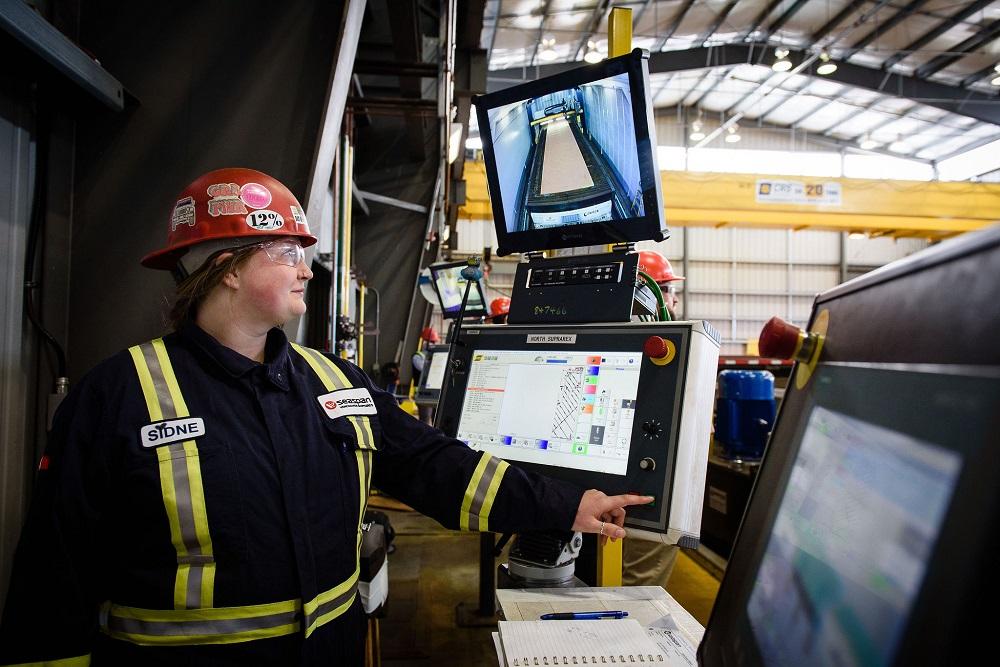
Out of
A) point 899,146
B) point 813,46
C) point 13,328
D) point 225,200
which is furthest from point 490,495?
point 899,146

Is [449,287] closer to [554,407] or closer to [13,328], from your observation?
[13,328]

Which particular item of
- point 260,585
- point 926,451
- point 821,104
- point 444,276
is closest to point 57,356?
point 260,585

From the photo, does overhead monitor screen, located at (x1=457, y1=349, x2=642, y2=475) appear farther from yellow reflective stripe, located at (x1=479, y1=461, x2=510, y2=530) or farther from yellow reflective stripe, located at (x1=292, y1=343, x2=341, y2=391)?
yellow reflective stripe, located at (x1=292, y1=343, x2=341, y2=391)

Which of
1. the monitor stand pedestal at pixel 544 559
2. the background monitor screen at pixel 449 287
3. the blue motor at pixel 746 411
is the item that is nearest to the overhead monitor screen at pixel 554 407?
the monitor stand pedestal at pixel 544 559

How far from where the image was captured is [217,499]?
1113 millimetres

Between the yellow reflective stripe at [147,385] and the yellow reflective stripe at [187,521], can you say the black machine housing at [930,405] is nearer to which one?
the yellow reflective stripe at [187,521]

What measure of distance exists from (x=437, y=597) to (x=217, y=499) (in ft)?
7.63

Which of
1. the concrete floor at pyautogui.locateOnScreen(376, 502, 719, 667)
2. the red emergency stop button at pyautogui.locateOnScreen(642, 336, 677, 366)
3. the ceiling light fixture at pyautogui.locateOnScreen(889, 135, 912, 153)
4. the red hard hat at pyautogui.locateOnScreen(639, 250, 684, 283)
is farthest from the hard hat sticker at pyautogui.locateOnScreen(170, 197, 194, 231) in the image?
the ceiling light fixture at pyautogui.locateOnScreen(889, 135, 912, 153)

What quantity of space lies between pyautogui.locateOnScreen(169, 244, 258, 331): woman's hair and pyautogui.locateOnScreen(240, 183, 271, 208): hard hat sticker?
0.35ft

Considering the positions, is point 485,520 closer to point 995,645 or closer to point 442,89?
point 995,645

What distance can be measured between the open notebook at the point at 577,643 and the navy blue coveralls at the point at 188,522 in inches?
9.3

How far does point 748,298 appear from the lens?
14.9 metres

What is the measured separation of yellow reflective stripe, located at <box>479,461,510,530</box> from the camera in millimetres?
1315

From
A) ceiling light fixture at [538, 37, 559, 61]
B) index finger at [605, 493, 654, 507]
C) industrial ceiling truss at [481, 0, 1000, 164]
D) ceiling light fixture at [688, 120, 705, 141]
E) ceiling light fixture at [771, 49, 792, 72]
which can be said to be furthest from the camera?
ceiling light fixture at [688, 120, 705, 141]
